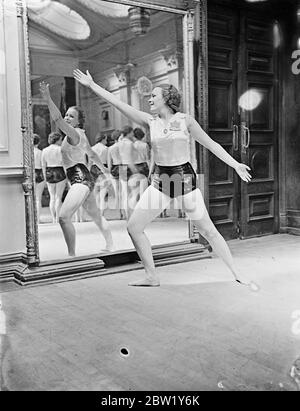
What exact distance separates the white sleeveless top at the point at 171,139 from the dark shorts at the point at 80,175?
633 mm

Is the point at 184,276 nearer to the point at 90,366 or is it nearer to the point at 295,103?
the point at 90,366

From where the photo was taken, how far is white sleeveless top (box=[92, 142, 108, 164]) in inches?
147

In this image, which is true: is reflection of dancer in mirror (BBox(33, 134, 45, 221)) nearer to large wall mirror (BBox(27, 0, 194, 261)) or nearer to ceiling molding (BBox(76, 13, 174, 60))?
large wall mirror (BBox(27, 0, 194, 261))

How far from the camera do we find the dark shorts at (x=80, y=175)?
11.9 ft

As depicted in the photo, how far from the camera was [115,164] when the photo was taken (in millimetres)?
3912

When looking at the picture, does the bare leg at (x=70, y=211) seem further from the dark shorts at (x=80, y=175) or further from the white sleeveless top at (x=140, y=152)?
the white sleeveless top at (x=140, y=152)

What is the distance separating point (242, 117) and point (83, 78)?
1.87 meters

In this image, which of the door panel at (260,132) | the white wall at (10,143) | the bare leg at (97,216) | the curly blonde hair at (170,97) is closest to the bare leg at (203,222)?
the curly blonde hair at (170,97)

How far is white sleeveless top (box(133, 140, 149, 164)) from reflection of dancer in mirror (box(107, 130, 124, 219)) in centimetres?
14

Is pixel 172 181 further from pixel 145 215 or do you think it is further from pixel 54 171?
pixel 54 171

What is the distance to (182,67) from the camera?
13.2ft

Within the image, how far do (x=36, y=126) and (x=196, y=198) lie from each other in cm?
114

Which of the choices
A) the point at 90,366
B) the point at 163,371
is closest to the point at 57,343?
the point at 90,366

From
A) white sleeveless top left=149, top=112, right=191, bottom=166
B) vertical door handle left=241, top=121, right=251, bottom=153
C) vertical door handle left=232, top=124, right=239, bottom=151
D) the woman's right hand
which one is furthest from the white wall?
vertical door handle left=241, top=121, right=251, bottom=153
